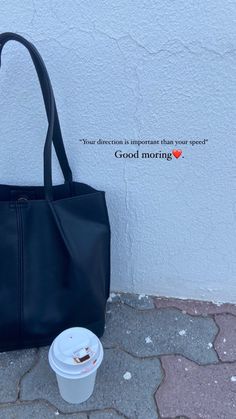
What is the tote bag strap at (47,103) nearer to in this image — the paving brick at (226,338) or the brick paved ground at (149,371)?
the brick paved ground at (149,371)

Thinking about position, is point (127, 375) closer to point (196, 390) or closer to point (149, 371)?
point (149, 371)

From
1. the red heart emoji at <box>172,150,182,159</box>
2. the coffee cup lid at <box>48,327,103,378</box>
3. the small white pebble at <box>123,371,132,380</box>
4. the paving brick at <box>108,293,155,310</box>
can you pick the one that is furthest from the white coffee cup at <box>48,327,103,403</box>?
the red heart emoji at <box>172,150,182,159</box>

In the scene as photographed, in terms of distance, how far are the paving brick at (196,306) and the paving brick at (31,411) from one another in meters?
0.44

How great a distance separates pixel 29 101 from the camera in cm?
102

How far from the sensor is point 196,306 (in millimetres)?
1257

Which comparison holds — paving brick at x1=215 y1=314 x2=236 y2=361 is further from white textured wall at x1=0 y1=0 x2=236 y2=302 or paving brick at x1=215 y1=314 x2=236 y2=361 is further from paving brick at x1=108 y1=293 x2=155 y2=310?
paving brick at x1=108 y1=293 x2=155 y2=310

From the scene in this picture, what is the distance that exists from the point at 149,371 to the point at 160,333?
0.44 ft

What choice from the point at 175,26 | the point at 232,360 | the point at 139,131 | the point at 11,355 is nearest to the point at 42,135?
the point at 139,131

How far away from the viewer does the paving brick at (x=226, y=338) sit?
110cm

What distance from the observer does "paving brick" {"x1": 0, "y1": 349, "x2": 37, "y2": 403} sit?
3.24ft

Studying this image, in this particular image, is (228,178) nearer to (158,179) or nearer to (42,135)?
(158,179)

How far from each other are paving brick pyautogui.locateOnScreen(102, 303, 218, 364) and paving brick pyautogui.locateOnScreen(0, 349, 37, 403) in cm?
21

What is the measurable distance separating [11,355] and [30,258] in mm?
298

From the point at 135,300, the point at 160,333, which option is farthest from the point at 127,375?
the point at 135,300
